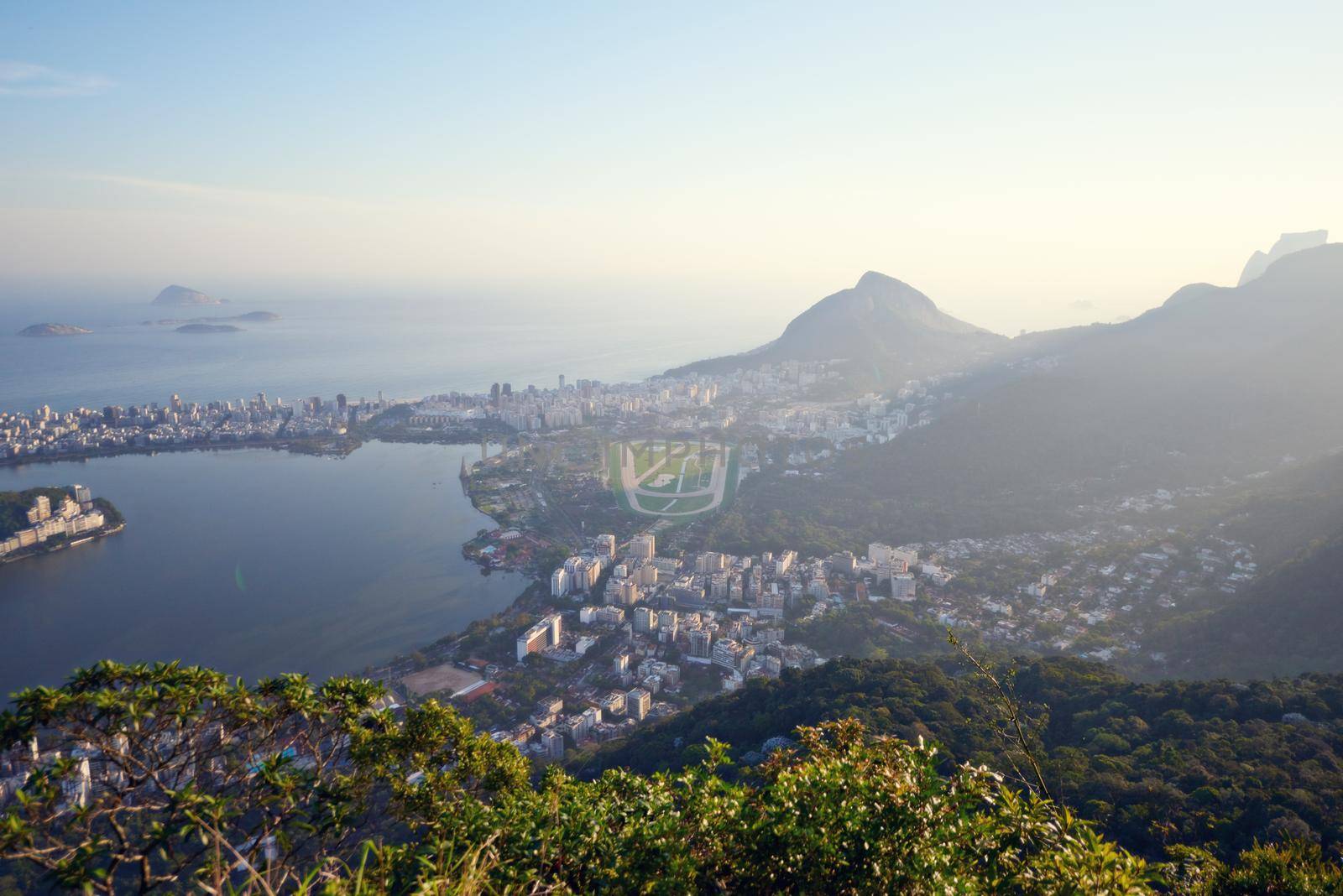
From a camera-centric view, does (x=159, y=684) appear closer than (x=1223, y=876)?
Yes

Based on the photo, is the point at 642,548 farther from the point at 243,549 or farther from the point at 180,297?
the point at 180,297

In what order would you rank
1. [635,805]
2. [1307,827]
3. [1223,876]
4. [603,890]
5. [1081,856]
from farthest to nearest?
[1307,827], [1223,876], [635,805], [603,890], [1081,856]

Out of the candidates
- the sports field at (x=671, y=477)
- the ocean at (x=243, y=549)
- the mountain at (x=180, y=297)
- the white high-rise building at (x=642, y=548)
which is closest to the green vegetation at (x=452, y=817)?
the ocean at (x=243, y=549)

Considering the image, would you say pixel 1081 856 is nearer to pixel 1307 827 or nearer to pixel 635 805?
pixel 635 805

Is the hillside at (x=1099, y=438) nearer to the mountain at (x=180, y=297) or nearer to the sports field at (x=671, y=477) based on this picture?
the sports field at (x=671, y=477)

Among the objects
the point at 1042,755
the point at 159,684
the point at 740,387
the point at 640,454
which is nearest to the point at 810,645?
the point at 1042,755

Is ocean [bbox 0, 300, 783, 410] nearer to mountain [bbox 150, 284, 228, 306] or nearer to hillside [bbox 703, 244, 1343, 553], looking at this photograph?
mountain [bbox 150, 284, 228, 306]

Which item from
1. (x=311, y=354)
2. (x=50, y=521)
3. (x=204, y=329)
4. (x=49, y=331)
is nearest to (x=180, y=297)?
(x=204, y=329)
